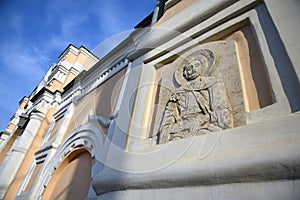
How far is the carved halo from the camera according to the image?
5.38ft

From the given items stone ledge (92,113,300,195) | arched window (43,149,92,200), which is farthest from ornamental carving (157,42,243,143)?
arched window (43,149,92,200)

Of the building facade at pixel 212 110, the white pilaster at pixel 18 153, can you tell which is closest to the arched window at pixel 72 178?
the building facade at pixel 212 110

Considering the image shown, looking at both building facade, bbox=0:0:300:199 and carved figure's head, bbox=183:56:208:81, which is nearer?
building facade, bbox=0:0:300:199

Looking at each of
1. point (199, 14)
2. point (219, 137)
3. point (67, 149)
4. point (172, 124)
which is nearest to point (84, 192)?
point (67, 149)

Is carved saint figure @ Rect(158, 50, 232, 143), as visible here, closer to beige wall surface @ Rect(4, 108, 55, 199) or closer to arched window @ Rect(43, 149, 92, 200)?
arched window @ Rect(43, 149, 92, 200)

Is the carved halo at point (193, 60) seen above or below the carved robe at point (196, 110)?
above

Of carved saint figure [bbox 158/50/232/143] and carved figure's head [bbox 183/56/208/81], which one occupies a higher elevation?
carved figure's head [bbox 183/56/208/81]

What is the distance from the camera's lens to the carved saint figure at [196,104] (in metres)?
1.29

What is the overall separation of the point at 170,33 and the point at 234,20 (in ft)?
2.54

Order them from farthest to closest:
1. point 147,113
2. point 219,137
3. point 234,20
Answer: point 147,113 → point 234,20 → point 219,137

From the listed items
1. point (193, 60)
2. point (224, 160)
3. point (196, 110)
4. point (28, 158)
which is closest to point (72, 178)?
point (196, 110)

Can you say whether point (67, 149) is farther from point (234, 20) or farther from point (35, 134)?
point (234, 20)

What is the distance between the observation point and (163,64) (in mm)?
2174

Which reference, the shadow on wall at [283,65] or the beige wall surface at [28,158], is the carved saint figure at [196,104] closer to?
the shadow on wall at [283,65]
